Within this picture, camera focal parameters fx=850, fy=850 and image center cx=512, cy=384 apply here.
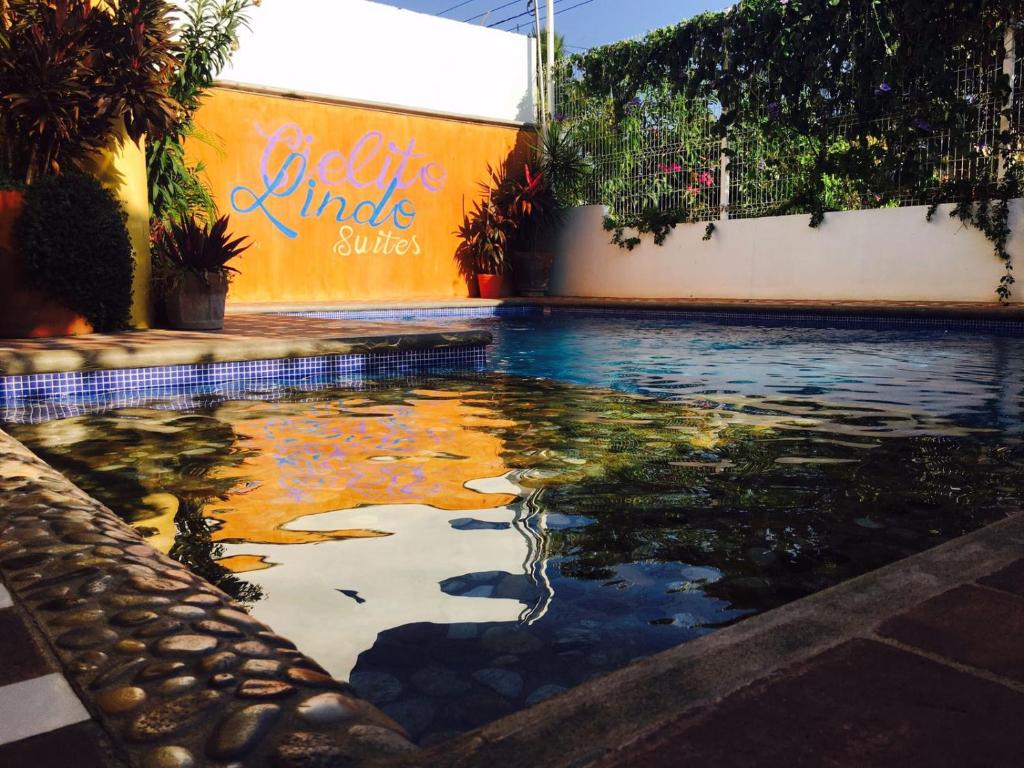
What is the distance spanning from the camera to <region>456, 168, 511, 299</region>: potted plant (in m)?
12.8

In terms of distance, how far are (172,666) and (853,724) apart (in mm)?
871

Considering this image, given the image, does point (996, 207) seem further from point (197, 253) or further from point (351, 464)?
point (351, 464)

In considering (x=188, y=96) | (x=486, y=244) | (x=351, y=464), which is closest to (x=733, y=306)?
(x=486, y=244)

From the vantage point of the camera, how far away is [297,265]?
11656mm

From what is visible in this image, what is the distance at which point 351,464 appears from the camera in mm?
2980

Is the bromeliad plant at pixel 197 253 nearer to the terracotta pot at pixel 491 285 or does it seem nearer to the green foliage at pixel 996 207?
the terracotta pot at pixel 491 285

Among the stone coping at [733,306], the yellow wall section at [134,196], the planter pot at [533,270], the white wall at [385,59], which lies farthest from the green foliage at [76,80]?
the planter pot at [533,270]

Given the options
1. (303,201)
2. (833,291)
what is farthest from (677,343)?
(303,201)

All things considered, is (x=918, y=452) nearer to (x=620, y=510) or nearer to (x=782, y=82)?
(x=620, y=510)

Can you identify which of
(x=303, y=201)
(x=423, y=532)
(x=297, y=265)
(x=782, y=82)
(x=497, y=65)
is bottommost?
(x=423, y=532)

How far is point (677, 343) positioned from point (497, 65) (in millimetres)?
7639

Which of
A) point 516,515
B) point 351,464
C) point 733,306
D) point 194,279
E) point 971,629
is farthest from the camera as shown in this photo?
point 733,306

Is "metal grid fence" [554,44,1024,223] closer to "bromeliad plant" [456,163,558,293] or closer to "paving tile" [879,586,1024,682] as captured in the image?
"bromeliad plant" [456,163,558,293]

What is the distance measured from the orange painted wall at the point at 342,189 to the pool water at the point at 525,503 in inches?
276
